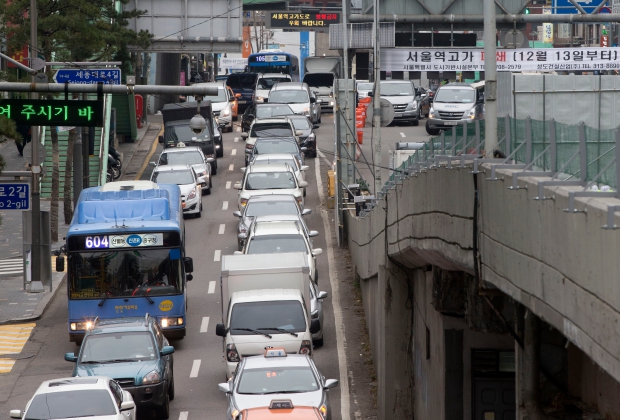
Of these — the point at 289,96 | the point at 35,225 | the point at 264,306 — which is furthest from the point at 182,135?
the point at 264,306

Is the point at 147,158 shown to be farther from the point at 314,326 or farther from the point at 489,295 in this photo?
the point at 489,295

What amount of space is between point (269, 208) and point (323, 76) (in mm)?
33603

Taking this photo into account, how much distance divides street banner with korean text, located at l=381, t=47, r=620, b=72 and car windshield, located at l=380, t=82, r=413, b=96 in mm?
13302

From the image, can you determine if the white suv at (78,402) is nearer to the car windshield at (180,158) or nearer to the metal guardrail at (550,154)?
the metal guardrail at (550,154)

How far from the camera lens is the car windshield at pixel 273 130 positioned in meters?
42.8

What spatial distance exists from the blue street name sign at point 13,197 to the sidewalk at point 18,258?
488 mm

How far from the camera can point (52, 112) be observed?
59.2ft

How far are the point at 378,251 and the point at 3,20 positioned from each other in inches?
626

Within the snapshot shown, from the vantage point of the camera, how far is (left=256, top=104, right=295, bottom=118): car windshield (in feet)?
157

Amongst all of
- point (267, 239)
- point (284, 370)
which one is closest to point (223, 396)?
point (284, 370)

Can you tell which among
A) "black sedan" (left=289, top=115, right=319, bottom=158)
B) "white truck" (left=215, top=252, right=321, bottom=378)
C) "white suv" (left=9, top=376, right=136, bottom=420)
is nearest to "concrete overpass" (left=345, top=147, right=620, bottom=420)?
"white truck" (left=215, top=252, right=321, bottom=378)

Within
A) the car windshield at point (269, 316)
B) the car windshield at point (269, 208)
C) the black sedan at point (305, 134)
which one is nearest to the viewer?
the car windshield at point (269, 316)

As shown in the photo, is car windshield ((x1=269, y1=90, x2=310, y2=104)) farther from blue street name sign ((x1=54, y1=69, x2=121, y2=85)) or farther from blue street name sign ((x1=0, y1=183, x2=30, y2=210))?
blue street name sign ((x1=0, y1=183, x2=30, y2=210))

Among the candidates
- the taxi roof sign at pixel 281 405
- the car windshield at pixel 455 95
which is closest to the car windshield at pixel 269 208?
the taxi roof sign at pixel 281 405
